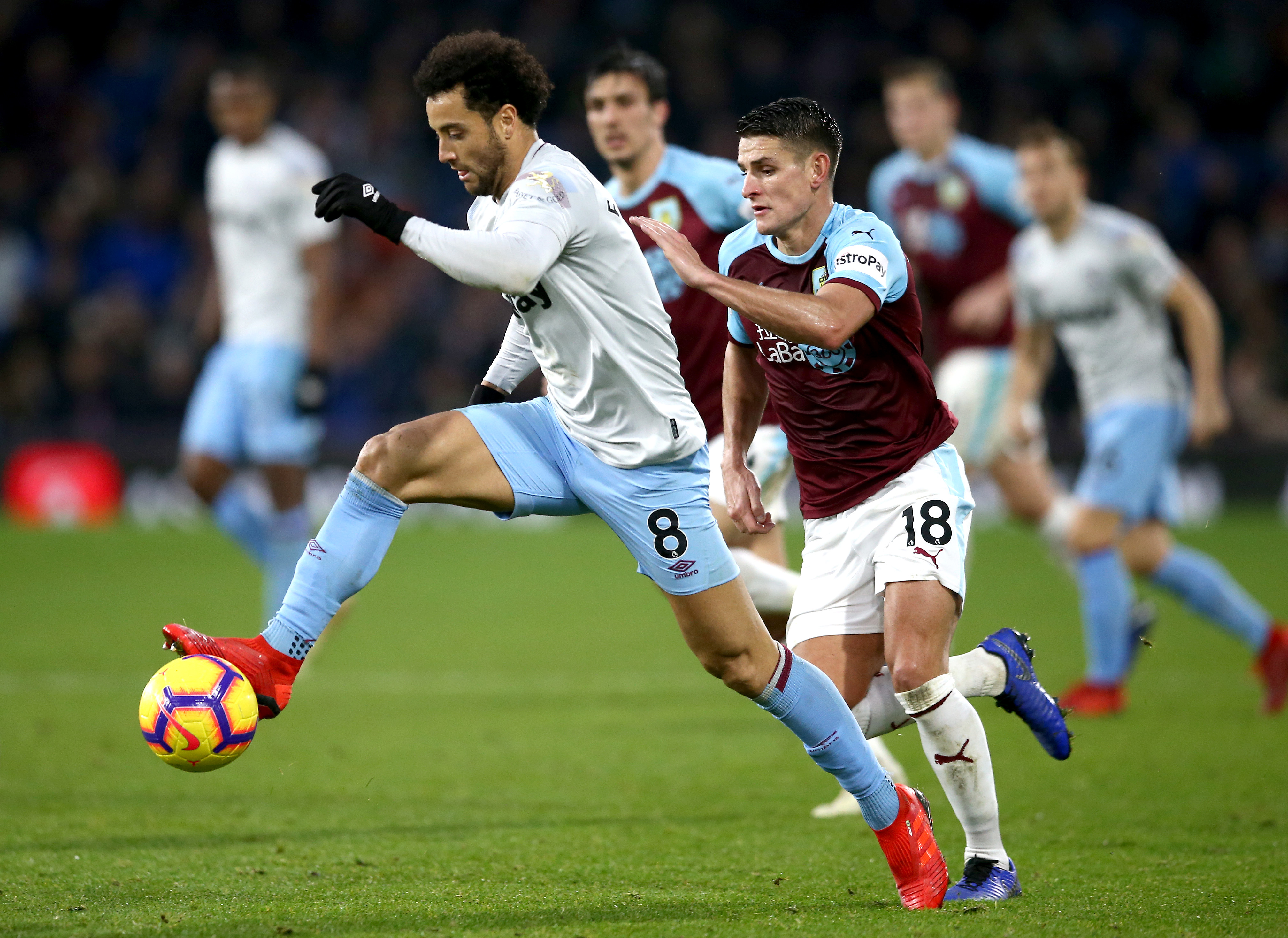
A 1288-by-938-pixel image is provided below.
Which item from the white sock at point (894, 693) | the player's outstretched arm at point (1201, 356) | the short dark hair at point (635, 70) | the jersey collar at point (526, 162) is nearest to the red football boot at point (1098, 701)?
the player's outstretched arm at point (1201, 356)

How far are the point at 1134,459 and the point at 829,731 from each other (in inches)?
168

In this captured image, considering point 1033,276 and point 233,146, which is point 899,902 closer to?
point 1033,276

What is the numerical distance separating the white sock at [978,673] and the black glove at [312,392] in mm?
4850

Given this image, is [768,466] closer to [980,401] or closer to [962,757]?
[962,757]

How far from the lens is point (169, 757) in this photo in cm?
391

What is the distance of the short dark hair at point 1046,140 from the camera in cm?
784

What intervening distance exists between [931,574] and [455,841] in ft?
6.10

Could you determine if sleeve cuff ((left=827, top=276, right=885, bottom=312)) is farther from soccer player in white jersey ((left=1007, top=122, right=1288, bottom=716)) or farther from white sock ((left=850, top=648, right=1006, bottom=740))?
soccer player in white jersey ((left=1007, top=122, right=1288, bottom=716))

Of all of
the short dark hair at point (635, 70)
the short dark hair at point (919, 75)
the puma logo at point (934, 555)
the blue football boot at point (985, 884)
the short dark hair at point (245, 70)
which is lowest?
the blue football boot at point (985, 884)

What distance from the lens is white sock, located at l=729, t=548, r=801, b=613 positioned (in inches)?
223

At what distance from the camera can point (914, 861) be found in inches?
163

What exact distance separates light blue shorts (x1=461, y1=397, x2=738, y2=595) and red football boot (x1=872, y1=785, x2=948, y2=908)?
2.72 ft

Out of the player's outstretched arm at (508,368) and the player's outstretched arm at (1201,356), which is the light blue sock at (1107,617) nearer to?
the player's outstretched arm at (1201,356)

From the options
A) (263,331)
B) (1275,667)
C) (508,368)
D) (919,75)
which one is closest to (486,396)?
(508,368)
